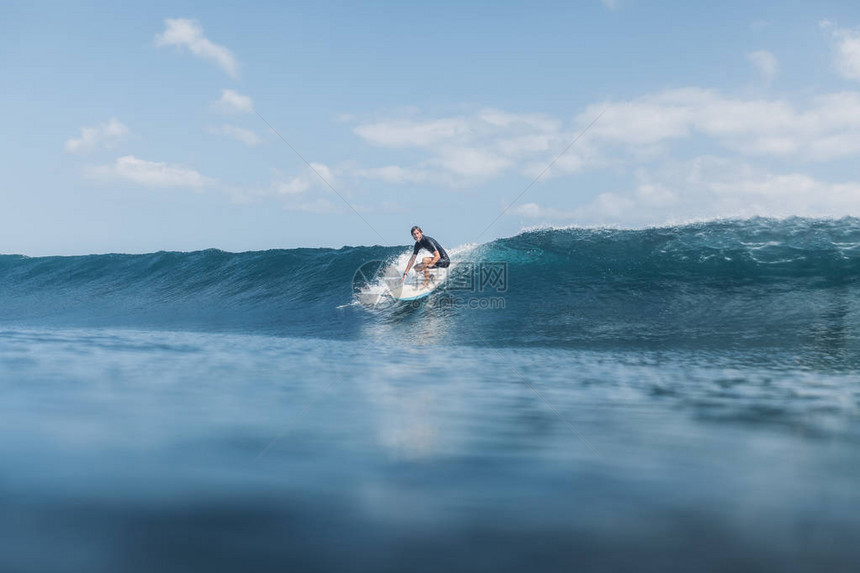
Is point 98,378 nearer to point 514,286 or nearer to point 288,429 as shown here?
point 288,429

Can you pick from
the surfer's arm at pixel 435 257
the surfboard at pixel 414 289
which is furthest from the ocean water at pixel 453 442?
the surfboard at pixel 414 289

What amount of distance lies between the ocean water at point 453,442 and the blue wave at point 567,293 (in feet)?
0.44

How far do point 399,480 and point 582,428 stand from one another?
5.19ft

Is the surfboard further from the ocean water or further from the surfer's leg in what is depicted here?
the ocean water

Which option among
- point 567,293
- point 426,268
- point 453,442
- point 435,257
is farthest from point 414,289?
point 453,442

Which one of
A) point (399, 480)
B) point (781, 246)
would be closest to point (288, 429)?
point (399, 480)

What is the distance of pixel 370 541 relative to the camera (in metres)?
2.38

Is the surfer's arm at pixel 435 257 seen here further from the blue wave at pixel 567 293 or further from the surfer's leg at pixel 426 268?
the blue wave at pixel 567 293

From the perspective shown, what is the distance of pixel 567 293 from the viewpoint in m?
12.0

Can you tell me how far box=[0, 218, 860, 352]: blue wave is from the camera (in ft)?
30.2

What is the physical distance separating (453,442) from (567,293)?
8.76m

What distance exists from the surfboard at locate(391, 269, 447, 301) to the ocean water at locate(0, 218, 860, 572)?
1908 millimetres

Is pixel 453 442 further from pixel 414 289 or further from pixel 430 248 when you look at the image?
pixel 414 289

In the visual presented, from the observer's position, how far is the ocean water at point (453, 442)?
7.64 feet
